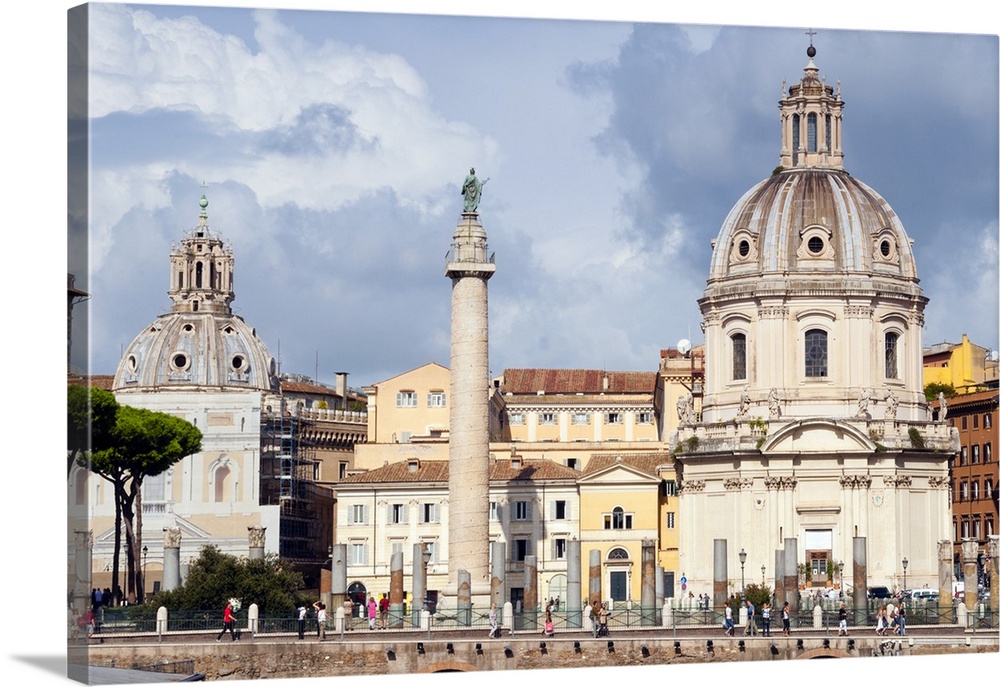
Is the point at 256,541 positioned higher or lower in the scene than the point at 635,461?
lower

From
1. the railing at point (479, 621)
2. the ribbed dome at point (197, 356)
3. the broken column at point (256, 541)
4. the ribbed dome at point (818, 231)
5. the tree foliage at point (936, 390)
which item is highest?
the ribbed dome at point (818, 231)

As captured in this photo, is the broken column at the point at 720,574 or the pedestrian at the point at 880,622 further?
the broken column at the point at 720,574

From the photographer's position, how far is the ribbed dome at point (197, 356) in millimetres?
102000

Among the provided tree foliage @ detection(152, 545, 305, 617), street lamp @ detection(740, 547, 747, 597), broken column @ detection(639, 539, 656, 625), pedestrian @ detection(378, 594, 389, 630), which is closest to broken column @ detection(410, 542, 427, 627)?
pedestrian @ detection(378, 594, 389, 630)

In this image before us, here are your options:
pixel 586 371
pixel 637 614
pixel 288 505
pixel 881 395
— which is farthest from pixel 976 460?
pixel 637 614

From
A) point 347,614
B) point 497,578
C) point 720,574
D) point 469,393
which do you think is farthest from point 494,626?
point 720,574

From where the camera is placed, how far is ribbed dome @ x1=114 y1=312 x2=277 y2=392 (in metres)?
102

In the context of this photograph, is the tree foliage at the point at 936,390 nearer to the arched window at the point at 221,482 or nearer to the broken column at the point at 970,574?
the arched window at the point at 221,482

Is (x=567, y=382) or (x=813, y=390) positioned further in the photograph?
(x=567, y=382)

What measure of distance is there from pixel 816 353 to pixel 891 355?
8.91 feet

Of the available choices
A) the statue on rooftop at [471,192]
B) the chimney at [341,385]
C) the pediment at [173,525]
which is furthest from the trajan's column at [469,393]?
the chimney at [341,385]

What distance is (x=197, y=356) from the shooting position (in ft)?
343

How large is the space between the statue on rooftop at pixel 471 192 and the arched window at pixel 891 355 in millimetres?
19614

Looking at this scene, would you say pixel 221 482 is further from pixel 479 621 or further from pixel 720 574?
pixel 479 621
